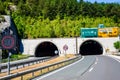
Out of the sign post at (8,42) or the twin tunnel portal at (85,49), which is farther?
the twin tunnel portal at (85,49)

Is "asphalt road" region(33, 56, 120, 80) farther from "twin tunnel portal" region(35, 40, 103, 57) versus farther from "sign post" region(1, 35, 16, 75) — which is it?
"twin tunnel portal" region(35, 40, 103, 57)

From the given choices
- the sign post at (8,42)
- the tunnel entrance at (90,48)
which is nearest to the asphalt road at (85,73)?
the sign post at (8,42)

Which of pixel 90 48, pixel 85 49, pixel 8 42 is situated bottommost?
pixel 85 49

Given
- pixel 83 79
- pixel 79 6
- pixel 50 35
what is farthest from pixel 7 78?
pixel 79 6

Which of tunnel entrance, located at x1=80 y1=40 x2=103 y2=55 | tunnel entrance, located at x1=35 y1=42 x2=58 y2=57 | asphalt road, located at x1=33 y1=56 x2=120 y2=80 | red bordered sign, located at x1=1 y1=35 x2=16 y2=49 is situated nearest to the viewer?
red bordered sign, located at x1=1 y1=35 x2=16 y2=49

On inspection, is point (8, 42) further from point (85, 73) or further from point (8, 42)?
point (85, 73)

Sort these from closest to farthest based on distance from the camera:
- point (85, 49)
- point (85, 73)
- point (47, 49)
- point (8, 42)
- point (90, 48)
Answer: point (8, 42), point (85, 73), point (47, 49), point (90, 48), point (85, 49)

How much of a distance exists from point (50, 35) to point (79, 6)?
5549 cm

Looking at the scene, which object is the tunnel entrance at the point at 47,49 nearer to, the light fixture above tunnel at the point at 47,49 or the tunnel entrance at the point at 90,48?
the light fixture above tunnel at the point at 47,49

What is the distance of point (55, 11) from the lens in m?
159

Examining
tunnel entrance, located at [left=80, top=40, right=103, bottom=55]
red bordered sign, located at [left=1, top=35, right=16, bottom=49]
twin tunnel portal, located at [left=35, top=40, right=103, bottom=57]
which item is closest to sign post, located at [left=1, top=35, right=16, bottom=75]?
red bordered sign, located at [left=1, top=35, right=16, bottom=49]

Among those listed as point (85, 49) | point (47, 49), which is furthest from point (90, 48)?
point (47, 49)

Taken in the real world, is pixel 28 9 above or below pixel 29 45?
above

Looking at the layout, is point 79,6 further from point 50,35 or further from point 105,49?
point 105,49
